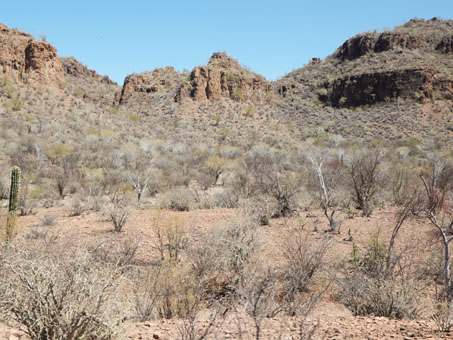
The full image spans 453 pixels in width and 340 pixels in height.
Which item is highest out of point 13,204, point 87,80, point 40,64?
point 87,80

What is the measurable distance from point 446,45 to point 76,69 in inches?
2880

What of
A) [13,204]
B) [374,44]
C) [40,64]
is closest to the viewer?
[13,204]

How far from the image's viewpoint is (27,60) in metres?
34.0

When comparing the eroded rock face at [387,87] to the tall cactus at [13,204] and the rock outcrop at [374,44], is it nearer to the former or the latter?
the rock outcrop at [374,44]

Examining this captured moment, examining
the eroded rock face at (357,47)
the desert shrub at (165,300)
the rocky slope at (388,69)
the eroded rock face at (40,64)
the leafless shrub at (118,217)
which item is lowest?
the desert shrub at (165,300)

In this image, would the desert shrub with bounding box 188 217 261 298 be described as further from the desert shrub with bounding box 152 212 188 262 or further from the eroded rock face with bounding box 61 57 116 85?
the eroded rock face with bounding box 61 57 116 85

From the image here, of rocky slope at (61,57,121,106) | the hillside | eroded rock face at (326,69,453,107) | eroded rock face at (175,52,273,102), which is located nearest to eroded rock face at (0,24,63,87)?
the hillside

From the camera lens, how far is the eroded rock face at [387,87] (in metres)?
45.4

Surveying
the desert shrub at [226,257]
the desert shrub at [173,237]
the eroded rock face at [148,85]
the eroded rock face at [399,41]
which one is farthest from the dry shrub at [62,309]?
the eroded rock face at [399,41]

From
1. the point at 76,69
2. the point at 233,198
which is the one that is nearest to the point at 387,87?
the point at 233,198

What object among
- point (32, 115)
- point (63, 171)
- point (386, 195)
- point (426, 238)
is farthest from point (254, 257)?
point (32, 115)

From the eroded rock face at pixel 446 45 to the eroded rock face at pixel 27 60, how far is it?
2316 inches

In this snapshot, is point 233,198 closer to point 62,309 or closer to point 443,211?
point 443,211

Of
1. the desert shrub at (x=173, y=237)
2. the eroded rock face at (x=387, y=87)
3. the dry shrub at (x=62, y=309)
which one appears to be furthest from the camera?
the eroded rock face at (x=387, y=87)
